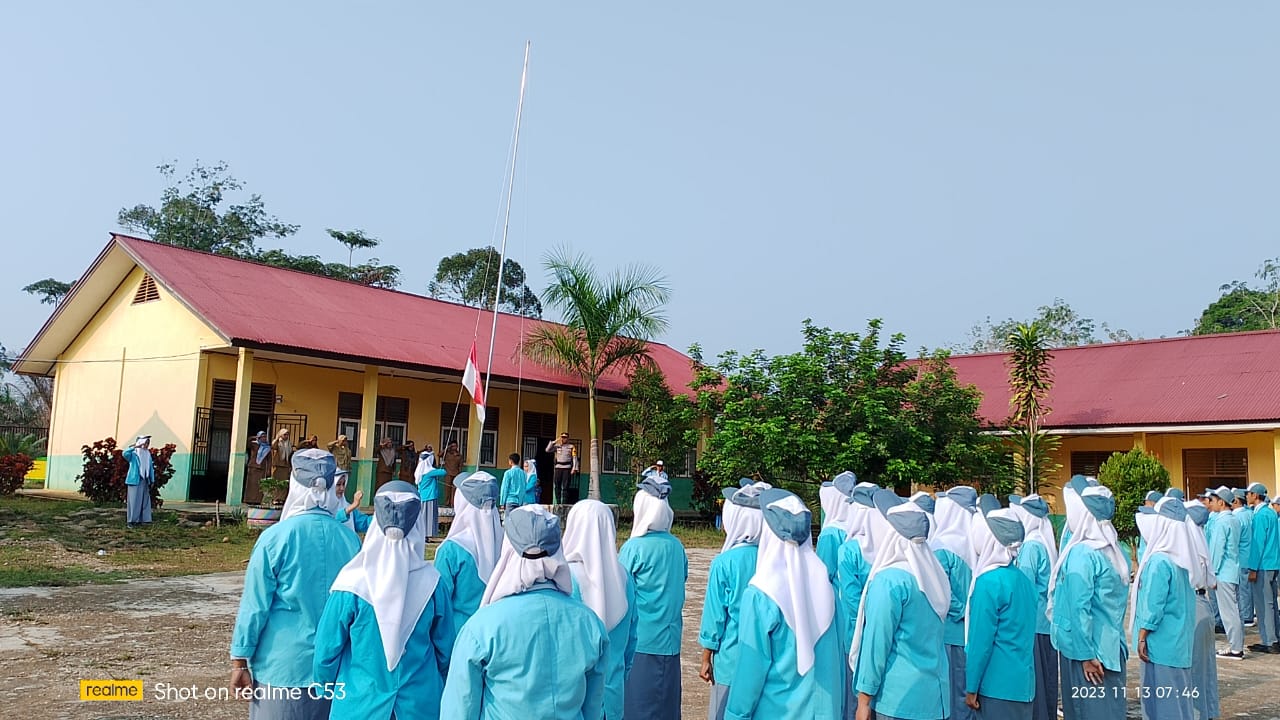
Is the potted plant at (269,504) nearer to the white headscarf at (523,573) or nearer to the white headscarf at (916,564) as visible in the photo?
the white headscarf at (916,564)

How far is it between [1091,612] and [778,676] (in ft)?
9.21

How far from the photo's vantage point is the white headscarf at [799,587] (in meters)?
4.02

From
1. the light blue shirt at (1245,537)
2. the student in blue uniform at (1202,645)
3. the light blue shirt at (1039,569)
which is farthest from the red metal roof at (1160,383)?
the light blue shirt at (1039,569)

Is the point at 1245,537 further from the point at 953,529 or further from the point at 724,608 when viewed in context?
the point at 724,608

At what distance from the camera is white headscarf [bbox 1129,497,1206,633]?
6426 mm

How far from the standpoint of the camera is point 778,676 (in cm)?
405

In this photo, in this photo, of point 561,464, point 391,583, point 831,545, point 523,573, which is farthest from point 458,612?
point 561,464

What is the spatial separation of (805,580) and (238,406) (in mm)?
15561

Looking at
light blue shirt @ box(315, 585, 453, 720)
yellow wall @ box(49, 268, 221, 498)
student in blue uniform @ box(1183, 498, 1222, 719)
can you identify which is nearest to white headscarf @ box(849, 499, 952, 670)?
light blue shirt @ box(315, 585, 453, 720)

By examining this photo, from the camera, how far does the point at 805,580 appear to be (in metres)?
4.12

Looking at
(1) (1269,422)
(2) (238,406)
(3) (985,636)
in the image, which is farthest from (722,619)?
(1) (1269,422)

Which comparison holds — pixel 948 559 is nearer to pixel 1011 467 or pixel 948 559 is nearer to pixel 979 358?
pixel 1011 467

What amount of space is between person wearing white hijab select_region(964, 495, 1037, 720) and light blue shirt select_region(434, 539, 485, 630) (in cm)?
277

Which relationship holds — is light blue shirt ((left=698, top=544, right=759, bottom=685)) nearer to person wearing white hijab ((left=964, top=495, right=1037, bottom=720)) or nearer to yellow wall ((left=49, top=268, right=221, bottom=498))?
person wearing white hijab ((left=964, top=495, right=1037, bottom=720))
